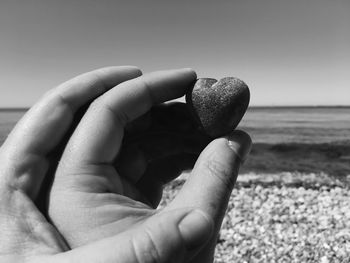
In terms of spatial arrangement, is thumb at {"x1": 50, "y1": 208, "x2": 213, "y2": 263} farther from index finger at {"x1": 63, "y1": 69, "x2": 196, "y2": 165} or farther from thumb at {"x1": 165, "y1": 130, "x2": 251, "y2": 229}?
index finger at {"x1": 63, "y1": 69, "x2": 196, "y2": 165}

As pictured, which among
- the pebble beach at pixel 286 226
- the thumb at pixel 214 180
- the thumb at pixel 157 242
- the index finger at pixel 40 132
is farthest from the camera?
the pebble beach at pixel 286 226

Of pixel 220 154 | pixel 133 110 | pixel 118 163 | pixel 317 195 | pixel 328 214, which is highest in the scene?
pixel 133 110

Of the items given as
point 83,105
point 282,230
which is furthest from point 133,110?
point 282,230

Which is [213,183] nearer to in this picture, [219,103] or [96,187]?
[96,187]

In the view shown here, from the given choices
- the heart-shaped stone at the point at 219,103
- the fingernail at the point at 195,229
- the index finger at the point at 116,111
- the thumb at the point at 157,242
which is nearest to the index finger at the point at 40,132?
the index finger at the point at 116,111

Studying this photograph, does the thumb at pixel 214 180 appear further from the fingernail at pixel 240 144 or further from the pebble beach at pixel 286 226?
the pebble beach at pixel 286 226

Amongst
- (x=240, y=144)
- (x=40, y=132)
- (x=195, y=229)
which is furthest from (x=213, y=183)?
(x=40, y=132)

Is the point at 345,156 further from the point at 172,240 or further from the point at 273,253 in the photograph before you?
the point at 172,240

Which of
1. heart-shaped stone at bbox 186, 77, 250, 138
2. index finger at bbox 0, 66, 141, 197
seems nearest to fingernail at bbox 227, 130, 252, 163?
heart-shaped stone at bbox 186, 77, 250, 138
